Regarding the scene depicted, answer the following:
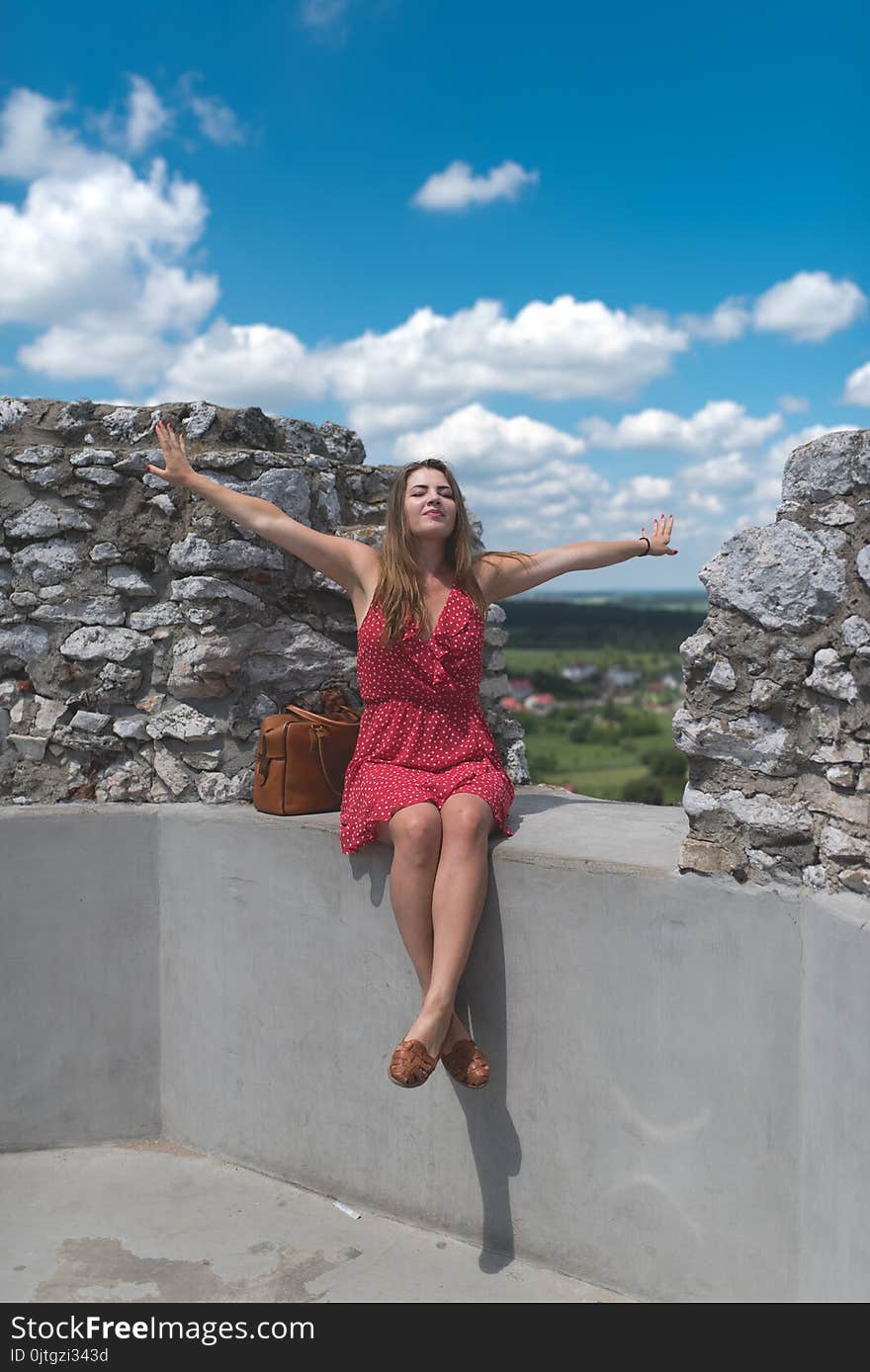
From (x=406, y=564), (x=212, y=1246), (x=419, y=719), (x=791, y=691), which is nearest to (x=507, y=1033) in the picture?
(x=419, y=719)

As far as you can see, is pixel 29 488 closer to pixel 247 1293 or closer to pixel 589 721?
pixel 247 1293

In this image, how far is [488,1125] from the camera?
10.2ft

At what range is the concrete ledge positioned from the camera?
2572 mm

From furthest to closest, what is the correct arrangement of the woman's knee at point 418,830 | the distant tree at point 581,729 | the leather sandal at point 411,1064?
1. the distant tree at point 581,729
2. the woman's knee at point 418,830
3. the leather sandal at point 411,1064

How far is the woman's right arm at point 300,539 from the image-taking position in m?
3.44

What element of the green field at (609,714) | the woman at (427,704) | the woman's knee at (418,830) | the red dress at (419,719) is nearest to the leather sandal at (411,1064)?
the woman at (427,704)

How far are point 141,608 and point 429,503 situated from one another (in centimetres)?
119

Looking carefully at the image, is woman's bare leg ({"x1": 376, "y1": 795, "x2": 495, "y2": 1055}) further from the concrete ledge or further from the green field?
the green field

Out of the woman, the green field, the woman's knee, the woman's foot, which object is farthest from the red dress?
the green field

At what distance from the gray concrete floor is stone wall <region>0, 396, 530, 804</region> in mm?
1260

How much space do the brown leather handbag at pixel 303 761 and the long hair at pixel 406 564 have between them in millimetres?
531

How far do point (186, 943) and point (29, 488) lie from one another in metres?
1.69

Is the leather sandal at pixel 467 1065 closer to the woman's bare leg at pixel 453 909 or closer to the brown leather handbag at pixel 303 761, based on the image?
the woman's bare leg at pixel 453 909
